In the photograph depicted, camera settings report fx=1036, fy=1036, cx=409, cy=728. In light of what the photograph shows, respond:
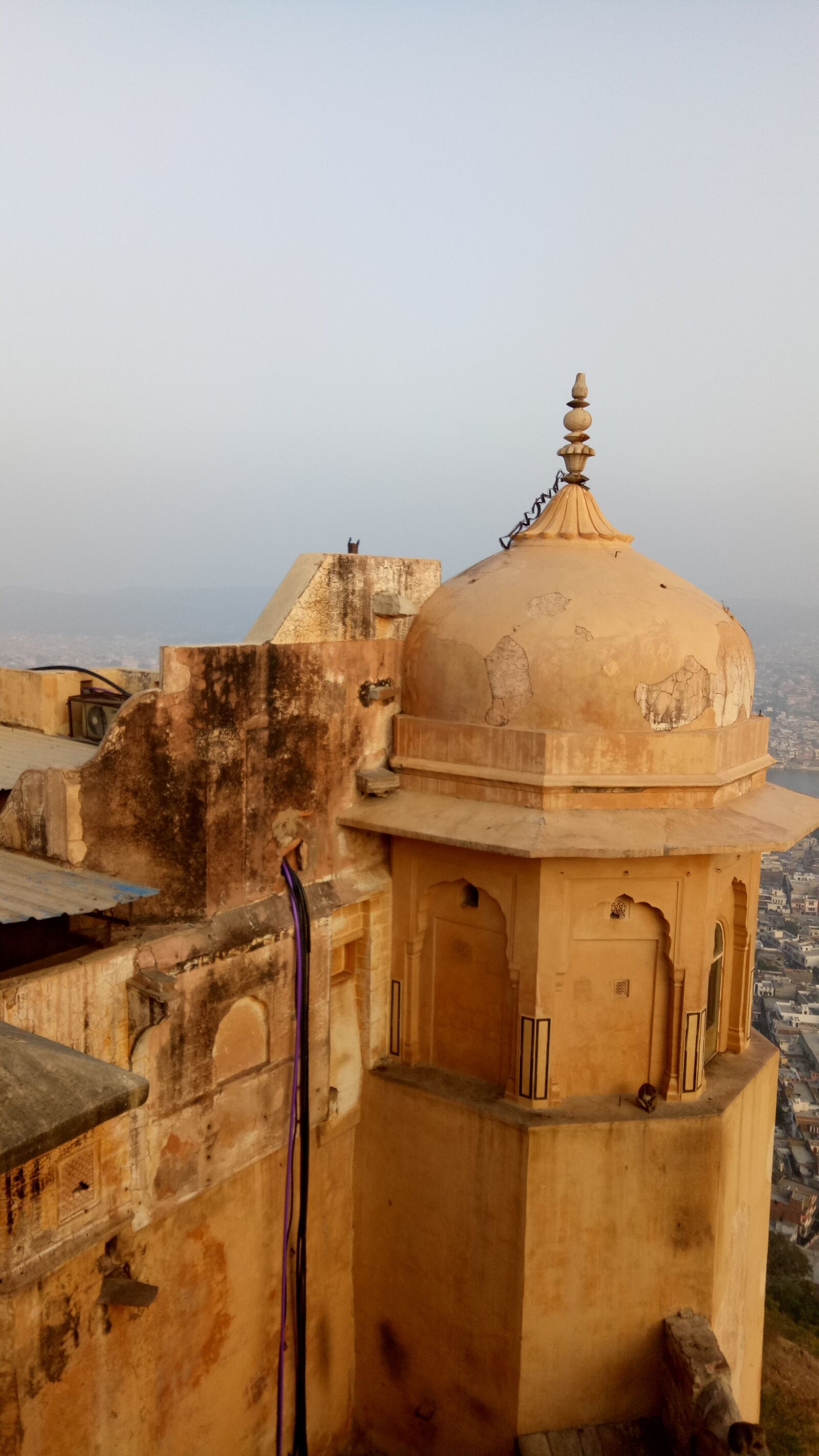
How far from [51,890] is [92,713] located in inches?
104

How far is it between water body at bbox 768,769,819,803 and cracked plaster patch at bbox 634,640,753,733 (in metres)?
56.9

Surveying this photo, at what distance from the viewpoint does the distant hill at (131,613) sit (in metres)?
85.4

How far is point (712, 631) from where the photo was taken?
768 cm

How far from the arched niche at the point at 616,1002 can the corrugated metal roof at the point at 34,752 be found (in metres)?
3.75

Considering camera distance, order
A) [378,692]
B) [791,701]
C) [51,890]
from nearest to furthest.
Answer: [51,890] → [378,692] → [791,701]

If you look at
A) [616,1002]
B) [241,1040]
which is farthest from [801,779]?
[241,1040]

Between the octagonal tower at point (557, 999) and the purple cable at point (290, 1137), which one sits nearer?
the purple cable at point (290, 1137)

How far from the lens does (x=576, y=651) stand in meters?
7.33

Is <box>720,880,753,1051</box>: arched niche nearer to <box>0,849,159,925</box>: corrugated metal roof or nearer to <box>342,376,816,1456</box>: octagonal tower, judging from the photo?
<box>342,376,816,1456</box>: octagonal tower

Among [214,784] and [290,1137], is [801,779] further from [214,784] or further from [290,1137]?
[214,784]

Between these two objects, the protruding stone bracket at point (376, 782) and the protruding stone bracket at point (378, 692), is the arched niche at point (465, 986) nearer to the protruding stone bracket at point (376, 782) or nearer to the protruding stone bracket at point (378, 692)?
the protruding stone bracket at point (376, 782)

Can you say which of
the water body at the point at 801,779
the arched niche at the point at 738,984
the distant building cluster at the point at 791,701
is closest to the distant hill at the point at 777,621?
the distant building cluster at the point at 791,701

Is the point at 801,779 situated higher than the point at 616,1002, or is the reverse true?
the point at 616,1002

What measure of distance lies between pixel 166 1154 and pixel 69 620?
91501 millimetres
